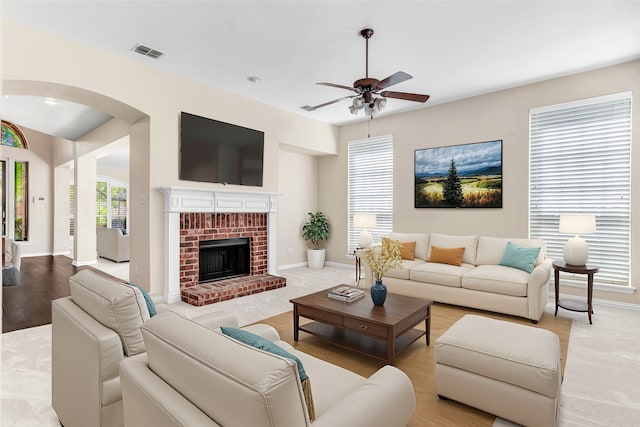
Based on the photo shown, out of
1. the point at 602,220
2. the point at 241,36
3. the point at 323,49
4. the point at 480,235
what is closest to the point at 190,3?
the point at 241,36

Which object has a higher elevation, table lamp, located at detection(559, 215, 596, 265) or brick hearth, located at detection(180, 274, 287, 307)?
table lamp, located at detection(559, 215, 596, 265)

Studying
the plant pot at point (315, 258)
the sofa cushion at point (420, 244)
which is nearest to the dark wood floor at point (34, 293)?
the plant pot at point (315, 258)

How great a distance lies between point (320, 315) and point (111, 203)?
10630 millimetres

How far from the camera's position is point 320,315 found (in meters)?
3.09

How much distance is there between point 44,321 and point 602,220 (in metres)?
6.91

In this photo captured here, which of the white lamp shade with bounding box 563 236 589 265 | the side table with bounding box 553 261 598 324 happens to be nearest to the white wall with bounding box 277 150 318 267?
the side table with bounding box 553 261 598 324

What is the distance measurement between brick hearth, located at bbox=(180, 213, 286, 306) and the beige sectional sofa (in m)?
1.83

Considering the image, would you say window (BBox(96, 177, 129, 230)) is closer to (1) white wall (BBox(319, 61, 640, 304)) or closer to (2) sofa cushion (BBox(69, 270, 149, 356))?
(1) white wall (BBox(319, 61, 640, 304))

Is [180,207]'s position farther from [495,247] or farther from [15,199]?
[15,199]

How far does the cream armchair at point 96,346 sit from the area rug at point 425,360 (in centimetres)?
168

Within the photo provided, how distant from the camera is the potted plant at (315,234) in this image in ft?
23.6

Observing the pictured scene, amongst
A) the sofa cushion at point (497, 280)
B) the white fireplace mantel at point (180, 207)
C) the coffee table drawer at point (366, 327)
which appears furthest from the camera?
the white fireplace mantel at point (180, 207)

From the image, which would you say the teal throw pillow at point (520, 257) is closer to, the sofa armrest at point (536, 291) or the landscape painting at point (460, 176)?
the sofa armrest at point (536, 291)

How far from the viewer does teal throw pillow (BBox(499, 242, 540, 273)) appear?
4.21m
